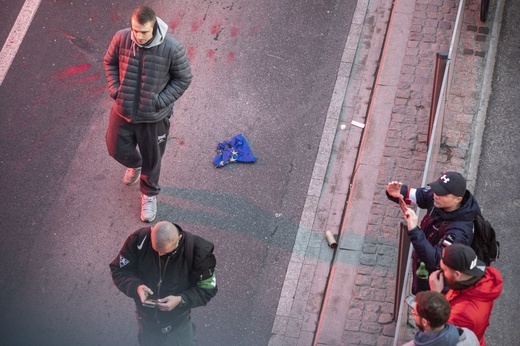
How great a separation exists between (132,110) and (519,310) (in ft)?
15.0

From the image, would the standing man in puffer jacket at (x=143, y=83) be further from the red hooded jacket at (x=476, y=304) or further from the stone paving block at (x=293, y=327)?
the red hooded jacket at (x=476, y=304)

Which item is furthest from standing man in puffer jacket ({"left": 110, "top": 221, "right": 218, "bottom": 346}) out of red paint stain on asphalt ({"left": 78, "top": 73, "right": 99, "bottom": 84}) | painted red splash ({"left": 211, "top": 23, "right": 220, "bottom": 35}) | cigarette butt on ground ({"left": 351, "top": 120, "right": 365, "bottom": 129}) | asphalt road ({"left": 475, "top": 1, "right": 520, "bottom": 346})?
painted red splash ({"left": 211, "top": 23, "right": 220, "bottom": 35})

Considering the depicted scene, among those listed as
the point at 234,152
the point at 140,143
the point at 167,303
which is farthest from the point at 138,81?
the point at 167,303

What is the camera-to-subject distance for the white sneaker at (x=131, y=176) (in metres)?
→ 10.1

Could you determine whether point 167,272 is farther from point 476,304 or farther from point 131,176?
point 131,176

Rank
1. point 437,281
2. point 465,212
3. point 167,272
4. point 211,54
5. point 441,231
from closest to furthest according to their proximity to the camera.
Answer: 1. point 437,281
2. point 167,272
3. point 465,212
4. point 441,231
5. point 211,54

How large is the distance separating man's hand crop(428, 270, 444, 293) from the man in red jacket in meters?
0.10

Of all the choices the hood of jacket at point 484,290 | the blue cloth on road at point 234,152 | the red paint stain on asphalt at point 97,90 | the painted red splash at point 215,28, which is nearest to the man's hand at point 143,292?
the hood of jacket at point 484,290

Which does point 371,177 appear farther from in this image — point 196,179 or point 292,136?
point 196,179

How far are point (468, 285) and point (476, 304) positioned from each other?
7.3 inches

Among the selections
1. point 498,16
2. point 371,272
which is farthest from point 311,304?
point 498,16

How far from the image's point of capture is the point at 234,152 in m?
10.4

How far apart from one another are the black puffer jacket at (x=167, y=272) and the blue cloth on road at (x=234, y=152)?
114 inches

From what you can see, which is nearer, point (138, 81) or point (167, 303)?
point (167, 303)
